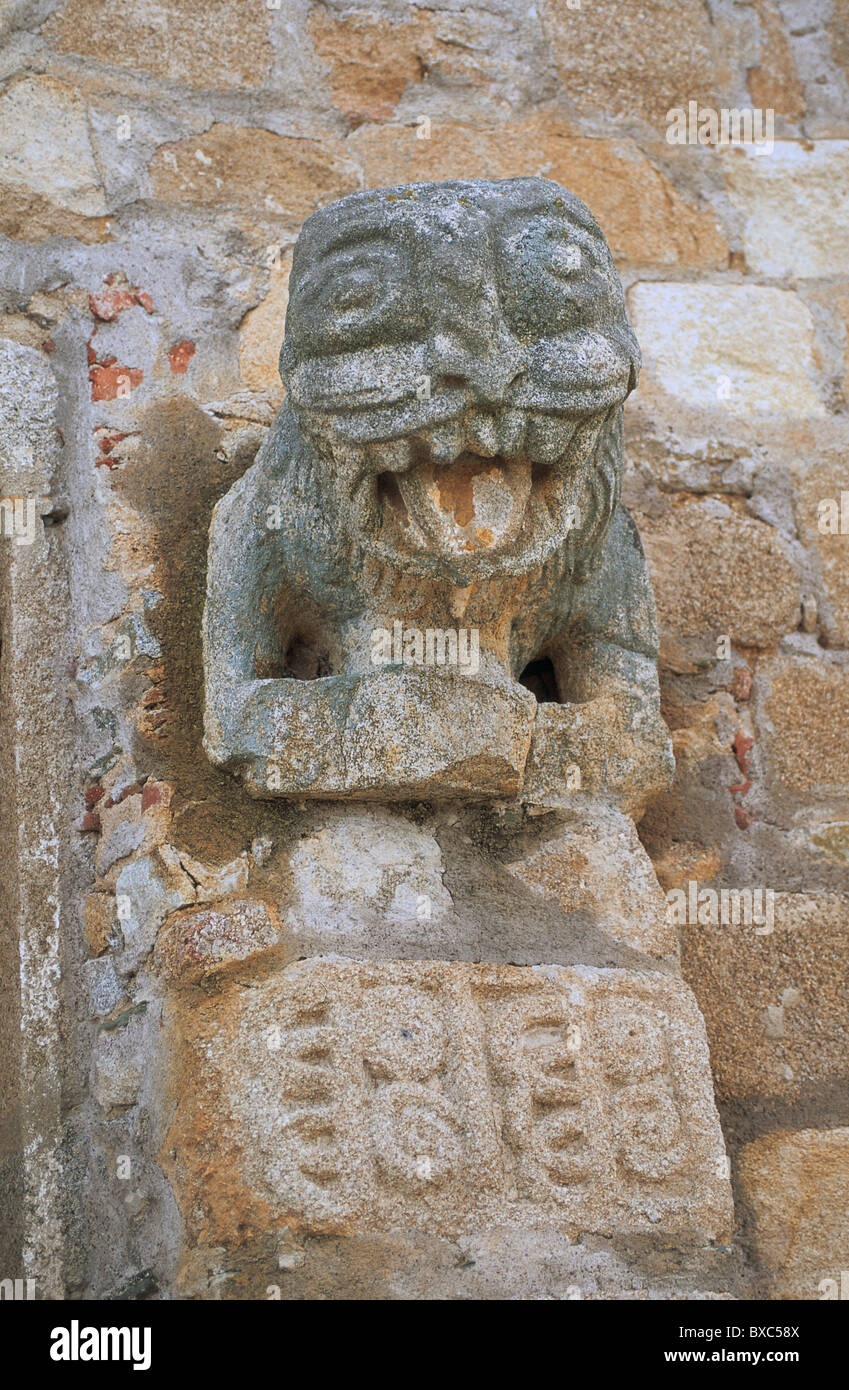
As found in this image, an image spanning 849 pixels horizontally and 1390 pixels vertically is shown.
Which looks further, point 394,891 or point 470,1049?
point 394,891

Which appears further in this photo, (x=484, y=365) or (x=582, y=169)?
(x=582, y=169)

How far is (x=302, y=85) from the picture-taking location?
2777 mm

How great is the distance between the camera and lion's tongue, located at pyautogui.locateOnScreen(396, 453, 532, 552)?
189 cm

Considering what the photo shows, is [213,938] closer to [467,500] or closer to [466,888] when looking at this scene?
[466,888]

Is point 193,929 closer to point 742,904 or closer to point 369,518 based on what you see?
point 369,518

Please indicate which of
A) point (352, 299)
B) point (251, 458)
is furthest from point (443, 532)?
point (251, 458)

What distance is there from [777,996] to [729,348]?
124 centimetres

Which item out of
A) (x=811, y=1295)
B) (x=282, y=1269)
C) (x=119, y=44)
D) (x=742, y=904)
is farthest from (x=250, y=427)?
(x=811, y=1295)

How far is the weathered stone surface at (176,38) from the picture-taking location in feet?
8.80

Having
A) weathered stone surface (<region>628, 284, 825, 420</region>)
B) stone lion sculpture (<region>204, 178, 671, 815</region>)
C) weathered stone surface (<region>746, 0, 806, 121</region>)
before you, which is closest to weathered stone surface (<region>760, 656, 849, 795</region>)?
stone lion sculpture (<region>204, 178, 671, 815</region>)

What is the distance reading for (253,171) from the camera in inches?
106

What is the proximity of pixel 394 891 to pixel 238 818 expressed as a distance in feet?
0.83

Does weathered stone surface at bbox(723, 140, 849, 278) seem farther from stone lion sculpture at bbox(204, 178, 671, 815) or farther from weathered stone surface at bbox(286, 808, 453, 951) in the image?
weathered stone surface at bbox(286, 808, 453, 951)

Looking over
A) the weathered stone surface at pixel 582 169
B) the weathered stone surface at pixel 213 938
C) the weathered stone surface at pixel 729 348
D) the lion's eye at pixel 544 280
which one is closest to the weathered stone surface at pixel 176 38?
the weathered stone surface at pixel 582 169
